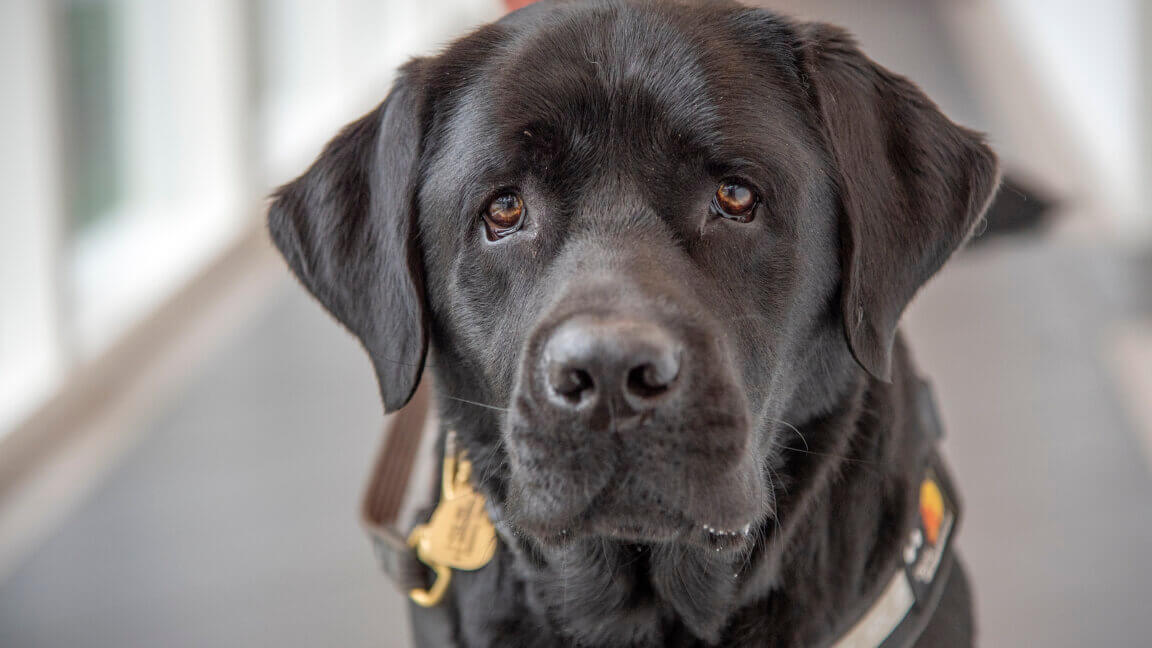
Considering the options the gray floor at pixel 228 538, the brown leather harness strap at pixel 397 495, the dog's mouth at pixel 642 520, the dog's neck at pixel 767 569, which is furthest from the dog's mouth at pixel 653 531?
the gray floor at pixel 228 538

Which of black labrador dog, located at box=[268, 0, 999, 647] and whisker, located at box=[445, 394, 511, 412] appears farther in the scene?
whisker, located at box=[445, 394, 511, 412]

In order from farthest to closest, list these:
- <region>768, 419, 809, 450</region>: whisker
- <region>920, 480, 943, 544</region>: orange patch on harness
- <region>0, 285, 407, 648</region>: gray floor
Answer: <region>0, 285, 407, 648</region>: gray floor → <region>920, 480, 943, 544</region>: orange patch on harness → <region>768, 419, 809, 450</region>: whisker

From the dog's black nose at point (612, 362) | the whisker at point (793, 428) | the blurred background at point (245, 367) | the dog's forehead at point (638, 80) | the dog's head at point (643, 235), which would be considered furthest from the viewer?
the blurred background at point (245, 367)

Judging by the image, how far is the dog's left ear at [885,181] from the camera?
5.43 feet

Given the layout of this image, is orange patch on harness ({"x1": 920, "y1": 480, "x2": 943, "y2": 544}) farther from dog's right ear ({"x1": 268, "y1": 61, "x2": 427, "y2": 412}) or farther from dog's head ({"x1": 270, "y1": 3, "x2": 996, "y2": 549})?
dog's right ear ({"x1": 268, "y1": 61, "x2": 427, "y2": 412})

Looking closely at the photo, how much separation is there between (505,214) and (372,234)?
0.27 m

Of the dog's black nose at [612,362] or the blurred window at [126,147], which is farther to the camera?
the blurred window at [126,147]

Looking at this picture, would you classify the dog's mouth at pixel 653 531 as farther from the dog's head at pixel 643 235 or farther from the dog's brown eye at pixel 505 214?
the dog's brown eye at pixel 505 214

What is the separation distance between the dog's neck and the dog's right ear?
280mm

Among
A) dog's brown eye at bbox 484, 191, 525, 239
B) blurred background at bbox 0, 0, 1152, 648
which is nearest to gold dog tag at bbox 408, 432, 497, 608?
dog's brown eye at bbox 484, 191, 525, 239

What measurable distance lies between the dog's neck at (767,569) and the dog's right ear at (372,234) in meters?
0.28

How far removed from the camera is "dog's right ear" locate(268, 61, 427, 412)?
176 cm

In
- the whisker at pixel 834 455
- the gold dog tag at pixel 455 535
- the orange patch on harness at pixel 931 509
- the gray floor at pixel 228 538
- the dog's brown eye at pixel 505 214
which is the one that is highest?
the dog's brown eye at pixel 505 214

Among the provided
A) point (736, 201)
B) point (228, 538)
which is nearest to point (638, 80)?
point (736, 201)
